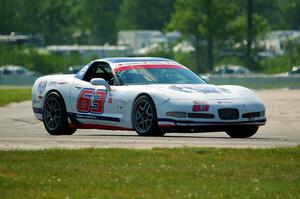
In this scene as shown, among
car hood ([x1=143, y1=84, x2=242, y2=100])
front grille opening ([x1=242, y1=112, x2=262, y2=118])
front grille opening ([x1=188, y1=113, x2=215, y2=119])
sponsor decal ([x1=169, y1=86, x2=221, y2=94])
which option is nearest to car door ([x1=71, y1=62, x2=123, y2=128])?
car hood ([x1=143, y1=84, x2=242, y2=100])

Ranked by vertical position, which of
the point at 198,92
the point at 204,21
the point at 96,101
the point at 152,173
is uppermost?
the point at 204,21

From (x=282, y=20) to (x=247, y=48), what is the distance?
50253mm

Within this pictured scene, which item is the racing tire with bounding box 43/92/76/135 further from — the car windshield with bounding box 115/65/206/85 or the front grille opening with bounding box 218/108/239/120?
the front grille opening with bounding box 218/108/239/120

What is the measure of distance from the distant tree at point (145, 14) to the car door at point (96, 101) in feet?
373

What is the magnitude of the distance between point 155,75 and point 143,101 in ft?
3.68

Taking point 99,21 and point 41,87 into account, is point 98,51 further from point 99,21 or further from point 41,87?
point 41,87

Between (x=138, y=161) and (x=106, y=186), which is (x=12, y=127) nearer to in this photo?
(x=138, y=161)

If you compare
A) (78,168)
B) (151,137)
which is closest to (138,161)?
(78,168)

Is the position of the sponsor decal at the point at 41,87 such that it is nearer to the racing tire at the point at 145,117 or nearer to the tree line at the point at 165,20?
the racing tire at the point at 145,117

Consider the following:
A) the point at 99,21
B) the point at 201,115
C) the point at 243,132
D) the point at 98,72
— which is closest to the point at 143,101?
the point at 201,115

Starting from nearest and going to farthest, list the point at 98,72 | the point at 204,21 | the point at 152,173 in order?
the point at 152,173
the point at 98,72
the point at 204,21

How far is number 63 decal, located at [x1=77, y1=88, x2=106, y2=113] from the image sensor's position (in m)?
19.0

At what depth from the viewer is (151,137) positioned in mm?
17516

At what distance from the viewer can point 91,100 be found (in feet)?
63.2
